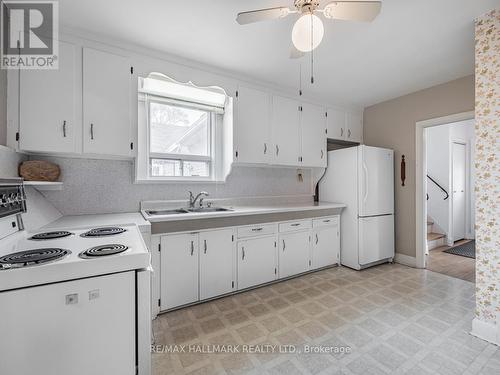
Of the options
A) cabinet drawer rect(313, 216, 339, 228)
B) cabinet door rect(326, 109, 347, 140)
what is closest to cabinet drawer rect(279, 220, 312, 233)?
cabinet drawer rect(313, 216, 339, 228)

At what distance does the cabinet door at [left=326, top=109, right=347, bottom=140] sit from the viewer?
3.66 metres

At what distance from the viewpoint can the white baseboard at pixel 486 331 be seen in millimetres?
1747

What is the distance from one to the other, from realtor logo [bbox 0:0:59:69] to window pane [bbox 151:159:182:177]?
46.6 inches

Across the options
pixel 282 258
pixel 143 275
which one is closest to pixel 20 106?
pixel 143 275

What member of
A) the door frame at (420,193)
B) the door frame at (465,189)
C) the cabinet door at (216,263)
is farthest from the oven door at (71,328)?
the door frame at (465,189)

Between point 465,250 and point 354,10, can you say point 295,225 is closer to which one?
point 354,10

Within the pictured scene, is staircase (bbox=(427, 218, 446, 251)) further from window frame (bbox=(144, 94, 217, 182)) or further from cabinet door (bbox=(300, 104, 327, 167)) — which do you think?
window frame (bbox=(144, 94, 217, 182))

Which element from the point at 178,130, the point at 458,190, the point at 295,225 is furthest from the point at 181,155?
the point at 458,190

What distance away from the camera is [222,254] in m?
2.41

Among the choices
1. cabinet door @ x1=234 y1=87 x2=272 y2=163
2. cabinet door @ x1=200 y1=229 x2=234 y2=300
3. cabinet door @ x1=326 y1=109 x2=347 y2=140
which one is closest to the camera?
cabinet door @ x1=200 y1=229 x2=234 y2=300

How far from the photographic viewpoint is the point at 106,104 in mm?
2100

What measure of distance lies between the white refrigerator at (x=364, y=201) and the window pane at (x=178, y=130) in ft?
6.63

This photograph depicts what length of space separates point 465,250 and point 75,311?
564cm

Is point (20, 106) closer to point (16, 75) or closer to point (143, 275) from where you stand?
point (16, 75)
